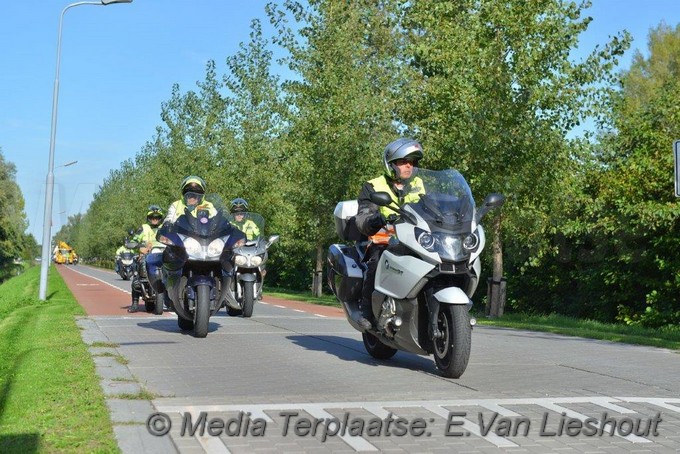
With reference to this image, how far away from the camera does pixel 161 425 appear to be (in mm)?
6281

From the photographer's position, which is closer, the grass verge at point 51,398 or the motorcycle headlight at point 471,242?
the grass verge at point 51,398

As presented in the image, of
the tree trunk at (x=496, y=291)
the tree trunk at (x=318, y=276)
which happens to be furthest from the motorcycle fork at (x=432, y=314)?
the tree trunk at (x=318, y=276)

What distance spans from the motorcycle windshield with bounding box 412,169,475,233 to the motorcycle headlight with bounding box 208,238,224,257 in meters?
4.06

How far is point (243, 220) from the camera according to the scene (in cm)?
1791

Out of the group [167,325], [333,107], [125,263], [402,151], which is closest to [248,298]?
[167,325]

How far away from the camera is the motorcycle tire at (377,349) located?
10.1 m

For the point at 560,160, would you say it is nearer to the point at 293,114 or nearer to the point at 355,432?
the point at 293,114

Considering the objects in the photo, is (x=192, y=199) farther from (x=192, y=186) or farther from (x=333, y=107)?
(x=333, y=107)

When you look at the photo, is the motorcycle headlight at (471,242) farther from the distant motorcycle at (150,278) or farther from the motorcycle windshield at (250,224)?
the motorcycle windshield at (250,224)

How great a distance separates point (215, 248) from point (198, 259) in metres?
0.26

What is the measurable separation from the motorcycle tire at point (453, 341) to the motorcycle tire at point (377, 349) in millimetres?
1512

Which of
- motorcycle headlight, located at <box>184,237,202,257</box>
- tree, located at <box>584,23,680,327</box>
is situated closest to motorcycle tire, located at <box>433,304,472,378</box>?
motorcycle headlight, located at <box>184,237,202,257</box>

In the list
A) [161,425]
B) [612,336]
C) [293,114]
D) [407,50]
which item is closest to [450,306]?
[161,425]

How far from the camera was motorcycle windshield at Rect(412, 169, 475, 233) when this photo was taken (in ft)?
27.5
